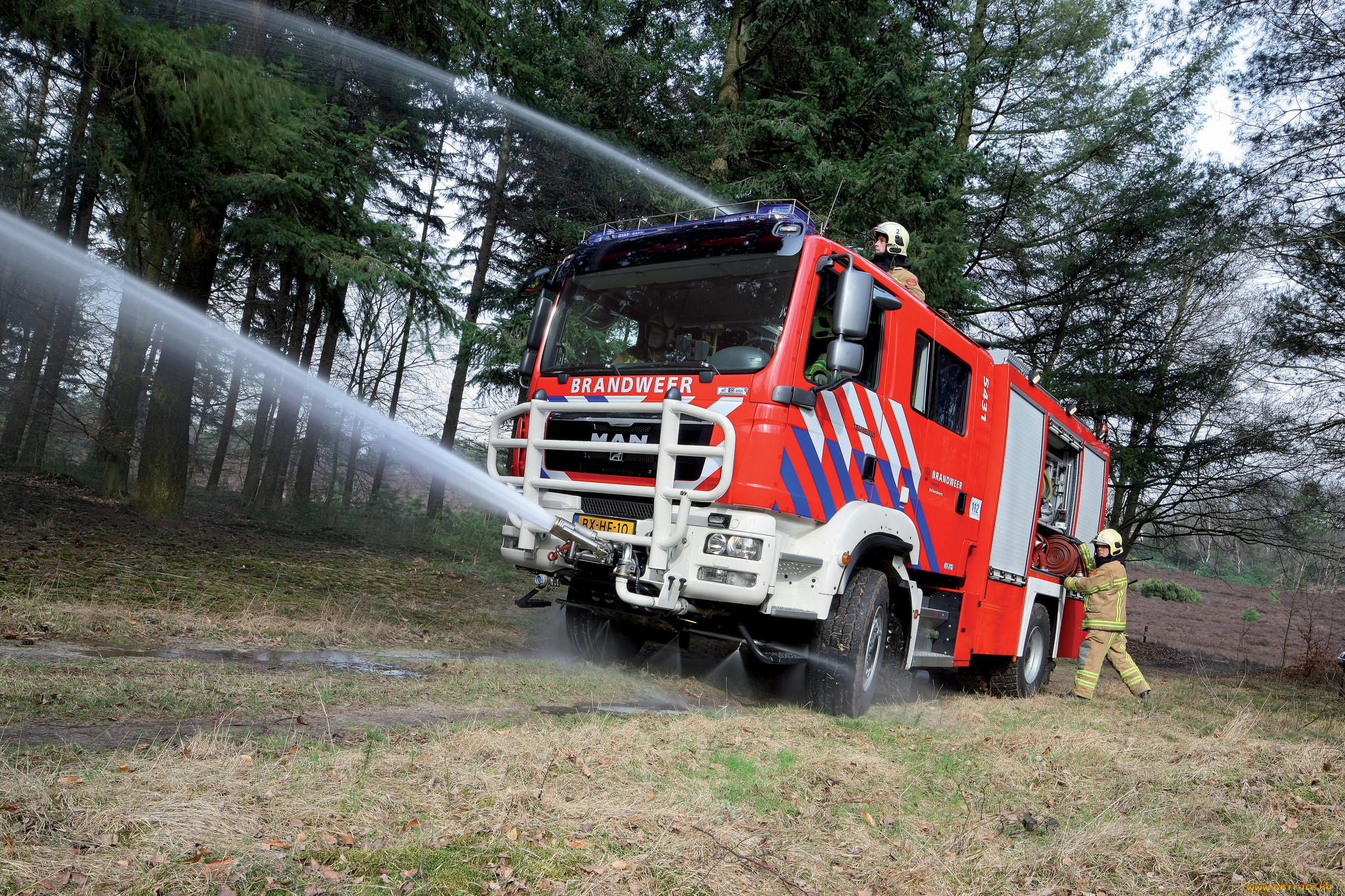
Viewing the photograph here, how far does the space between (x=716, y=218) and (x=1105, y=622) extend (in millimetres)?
6295

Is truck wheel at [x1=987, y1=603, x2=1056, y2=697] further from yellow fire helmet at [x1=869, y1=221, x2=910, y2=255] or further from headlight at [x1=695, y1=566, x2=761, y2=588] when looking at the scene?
headlight at [x1=695, y1=566, x2=761, y2=588]

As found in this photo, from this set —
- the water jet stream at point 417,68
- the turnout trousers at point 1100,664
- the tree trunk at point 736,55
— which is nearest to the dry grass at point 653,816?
the turnout trousers at point 1100,664

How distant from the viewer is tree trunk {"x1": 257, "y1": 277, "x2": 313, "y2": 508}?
21.7 metres

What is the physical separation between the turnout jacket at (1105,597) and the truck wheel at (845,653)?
4350 mm

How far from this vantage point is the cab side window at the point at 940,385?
7395mm

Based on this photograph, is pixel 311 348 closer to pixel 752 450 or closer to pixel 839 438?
pixel 839 438

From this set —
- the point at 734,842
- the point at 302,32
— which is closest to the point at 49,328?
the point at 302,32

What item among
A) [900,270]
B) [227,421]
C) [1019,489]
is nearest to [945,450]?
[900,270]

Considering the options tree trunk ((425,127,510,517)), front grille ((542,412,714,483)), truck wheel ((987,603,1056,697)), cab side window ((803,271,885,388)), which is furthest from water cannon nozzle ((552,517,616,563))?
tree trunk ((425,127,510,517))

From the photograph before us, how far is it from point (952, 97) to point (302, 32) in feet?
33.1

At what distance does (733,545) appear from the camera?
594 cm

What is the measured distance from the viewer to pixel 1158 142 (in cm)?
1574

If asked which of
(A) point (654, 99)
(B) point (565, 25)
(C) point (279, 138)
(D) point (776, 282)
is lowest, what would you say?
(D) point (776, 282)

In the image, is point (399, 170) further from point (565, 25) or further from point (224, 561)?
point (224, 561)
